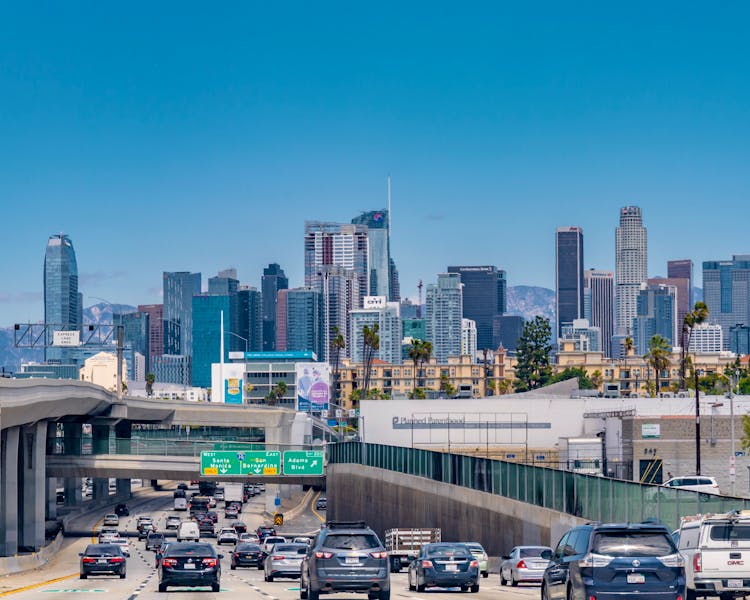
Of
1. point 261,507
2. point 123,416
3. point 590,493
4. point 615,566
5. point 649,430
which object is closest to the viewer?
point 615,566

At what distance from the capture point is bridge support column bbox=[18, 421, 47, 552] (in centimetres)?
9406

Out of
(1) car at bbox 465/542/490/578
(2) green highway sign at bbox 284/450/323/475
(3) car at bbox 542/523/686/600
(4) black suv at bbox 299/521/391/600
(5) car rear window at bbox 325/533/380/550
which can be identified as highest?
(3) car at bbox 542/523/686/600

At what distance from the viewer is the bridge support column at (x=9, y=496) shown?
83062mm

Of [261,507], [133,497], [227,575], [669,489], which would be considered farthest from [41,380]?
[133,497]

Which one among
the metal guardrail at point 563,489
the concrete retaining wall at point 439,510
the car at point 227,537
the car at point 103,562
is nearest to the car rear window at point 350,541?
the metal guardrail at point 563,489

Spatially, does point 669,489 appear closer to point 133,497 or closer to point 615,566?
point 615,566

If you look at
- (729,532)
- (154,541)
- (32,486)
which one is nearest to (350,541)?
(729,532)

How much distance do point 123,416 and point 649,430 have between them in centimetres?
4526

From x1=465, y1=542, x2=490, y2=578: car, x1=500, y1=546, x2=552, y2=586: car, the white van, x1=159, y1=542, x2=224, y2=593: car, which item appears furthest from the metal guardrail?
x1=159, y1=542, x2=224, y2=593: car

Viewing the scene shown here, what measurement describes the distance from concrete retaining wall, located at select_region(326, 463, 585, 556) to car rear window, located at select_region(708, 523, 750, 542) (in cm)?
2142

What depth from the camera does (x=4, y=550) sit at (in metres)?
83.8

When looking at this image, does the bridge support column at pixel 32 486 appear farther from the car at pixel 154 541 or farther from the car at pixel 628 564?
the car at pixel 628 564

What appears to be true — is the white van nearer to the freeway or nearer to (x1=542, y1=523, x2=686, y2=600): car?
the freeway

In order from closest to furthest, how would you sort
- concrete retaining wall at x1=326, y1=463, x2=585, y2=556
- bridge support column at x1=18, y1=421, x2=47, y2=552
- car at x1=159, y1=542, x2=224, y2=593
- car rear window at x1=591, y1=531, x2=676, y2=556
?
car rear window at x1=591, y1=531, x2=676, y2=556 < car at x1=159, y1=542, x2=224, y2=593 < concrete retaining wall at x1=326, y1=463, x2=585, y2=556 < bridge support column at x1=18, y1=421, x2=47, y2=552
